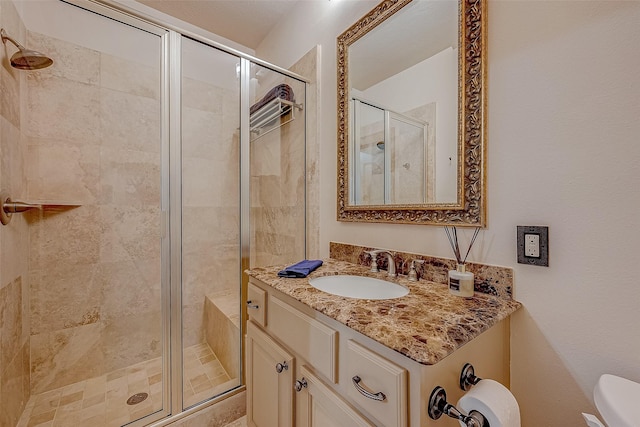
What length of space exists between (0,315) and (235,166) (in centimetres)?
121

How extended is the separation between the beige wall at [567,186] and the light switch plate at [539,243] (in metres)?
0.02

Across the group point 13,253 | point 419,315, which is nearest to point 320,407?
point 419,315

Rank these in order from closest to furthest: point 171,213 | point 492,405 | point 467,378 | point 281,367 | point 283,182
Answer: point 492,405, point 467,378, point 281,367, point 171,213, point 283,182

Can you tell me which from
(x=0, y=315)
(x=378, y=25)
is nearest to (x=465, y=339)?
(x=378, y=25)

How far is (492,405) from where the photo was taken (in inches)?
20.5

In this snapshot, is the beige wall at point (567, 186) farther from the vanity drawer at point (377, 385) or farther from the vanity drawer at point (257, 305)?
the vanity drawer at point (257, 305)

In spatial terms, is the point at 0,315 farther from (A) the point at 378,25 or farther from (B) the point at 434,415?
(A) the point at 378,25

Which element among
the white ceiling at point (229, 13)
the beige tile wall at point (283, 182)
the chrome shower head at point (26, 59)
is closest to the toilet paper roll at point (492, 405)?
the beige tile wall at point (283, 182)

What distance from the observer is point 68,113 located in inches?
58.2

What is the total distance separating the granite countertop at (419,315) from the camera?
539 millimetres

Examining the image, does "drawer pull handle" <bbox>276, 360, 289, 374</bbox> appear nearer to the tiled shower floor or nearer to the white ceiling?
the tiled shower floor

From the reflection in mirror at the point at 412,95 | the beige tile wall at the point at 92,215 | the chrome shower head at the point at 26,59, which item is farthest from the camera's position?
the beige tile wall at the point at 92,215

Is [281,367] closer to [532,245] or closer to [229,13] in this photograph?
[532,245]

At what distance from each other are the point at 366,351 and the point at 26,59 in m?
1.93
